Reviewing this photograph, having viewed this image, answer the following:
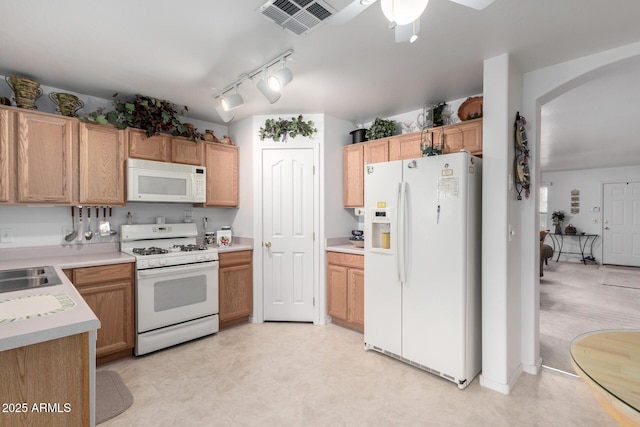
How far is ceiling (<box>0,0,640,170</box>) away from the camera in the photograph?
5.97ft

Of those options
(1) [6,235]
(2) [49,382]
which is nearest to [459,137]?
(2) [49,382]

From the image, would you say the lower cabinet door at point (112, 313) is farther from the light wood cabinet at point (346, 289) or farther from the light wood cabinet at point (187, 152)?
the light wood cabinet at point (346, 289)

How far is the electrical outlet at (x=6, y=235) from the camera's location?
267 centimetres

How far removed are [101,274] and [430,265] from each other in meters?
2.77

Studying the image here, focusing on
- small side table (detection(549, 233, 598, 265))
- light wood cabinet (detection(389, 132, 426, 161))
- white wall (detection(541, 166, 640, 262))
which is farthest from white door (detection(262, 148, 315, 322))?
white wall (detection(541, 166, 640, 262))

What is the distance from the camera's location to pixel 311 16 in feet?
5.68

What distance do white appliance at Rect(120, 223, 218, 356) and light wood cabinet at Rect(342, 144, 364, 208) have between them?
1.73 meters

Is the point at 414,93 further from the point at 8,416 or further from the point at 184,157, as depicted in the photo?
the point at 8,416

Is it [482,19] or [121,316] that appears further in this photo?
[121,316]

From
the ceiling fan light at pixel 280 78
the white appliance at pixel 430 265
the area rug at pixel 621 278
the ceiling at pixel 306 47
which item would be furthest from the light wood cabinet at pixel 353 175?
the area rug at pixel 621 278

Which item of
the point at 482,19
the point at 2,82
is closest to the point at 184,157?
the point at 2,82

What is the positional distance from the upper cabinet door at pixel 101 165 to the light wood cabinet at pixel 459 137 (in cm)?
311

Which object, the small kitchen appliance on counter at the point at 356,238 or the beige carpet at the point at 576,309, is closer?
the beige carpet at the point at 576,309

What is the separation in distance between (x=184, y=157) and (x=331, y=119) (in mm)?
1784
